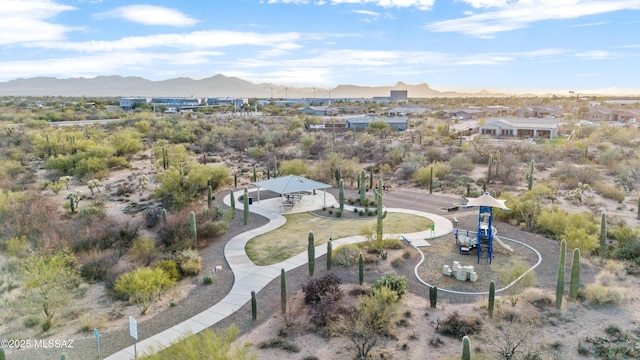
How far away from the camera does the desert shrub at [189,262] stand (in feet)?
62.0

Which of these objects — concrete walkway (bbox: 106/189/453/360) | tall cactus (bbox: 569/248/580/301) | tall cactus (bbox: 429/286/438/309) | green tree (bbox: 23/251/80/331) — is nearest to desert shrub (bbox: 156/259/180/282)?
concrete walkway (bbox: 106/189/453/360)

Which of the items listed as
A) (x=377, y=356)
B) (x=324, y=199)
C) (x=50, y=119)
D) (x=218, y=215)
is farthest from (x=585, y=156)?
(x=50, y=119)

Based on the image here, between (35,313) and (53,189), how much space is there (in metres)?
20.9

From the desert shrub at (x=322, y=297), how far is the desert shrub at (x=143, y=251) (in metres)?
7.44

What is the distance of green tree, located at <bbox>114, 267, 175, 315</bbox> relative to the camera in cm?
1605

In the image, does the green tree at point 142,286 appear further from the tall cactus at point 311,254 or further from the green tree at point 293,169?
the green tree at point 293,169

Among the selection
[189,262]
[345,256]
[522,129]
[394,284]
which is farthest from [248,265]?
[522,129]

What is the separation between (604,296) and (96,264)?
19.0m

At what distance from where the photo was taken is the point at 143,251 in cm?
2020

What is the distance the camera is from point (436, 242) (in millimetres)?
22609

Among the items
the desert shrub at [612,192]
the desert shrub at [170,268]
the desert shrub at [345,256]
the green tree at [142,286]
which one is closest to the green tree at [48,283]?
the green tree at [142,286]

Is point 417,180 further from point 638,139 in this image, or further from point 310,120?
point 310,120

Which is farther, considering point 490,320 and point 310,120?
point 310,120

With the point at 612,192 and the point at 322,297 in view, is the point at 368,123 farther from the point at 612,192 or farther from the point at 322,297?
the point at 322,297
